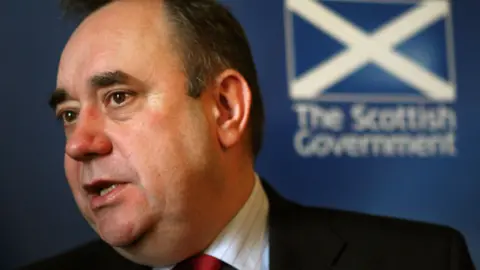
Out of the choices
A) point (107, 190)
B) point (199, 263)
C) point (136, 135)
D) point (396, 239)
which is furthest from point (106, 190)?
point (396, 239)

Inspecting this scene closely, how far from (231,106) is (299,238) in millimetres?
311

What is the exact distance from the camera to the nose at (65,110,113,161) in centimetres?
92

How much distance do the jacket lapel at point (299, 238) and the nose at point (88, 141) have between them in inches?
15.4

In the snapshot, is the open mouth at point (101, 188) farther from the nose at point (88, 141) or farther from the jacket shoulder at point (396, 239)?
the jacket shoulder at point (396, 239)

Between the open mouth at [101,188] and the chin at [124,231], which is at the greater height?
the open mouth at [101,188]

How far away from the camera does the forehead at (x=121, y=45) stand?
94 cm

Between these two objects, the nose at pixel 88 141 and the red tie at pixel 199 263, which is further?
the red tie at pixel 199 263

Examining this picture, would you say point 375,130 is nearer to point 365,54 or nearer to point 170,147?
point 365,54

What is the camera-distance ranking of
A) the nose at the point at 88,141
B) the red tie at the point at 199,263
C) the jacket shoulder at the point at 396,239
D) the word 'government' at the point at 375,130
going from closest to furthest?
the nose at the point at 88,141 → the red tie at the point at 199,263 → the jacket shoulder at the point at 396,239 → the word 'government' at the point at 375,130

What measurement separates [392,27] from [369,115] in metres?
0.21

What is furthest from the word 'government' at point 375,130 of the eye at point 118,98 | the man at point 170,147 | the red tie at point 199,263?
the eye at point 118,98

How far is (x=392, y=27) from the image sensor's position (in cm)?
134

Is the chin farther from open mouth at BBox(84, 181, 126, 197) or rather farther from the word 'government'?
the word 'government'

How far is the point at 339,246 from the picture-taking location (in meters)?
1.15
